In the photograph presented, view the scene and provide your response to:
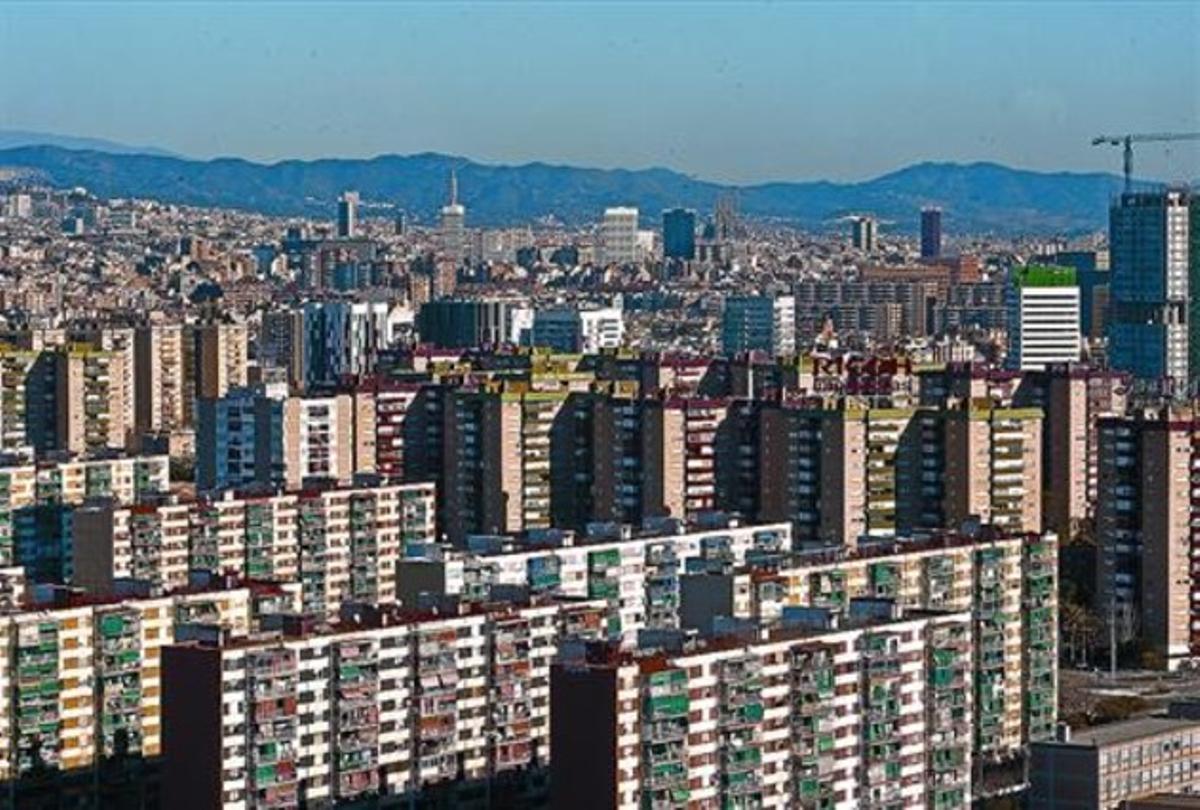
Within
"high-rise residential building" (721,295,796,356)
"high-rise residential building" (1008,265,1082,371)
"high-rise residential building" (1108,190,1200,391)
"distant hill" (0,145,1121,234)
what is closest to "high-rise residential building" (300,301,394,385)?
"high-rise residential building" (721,295,796,356)

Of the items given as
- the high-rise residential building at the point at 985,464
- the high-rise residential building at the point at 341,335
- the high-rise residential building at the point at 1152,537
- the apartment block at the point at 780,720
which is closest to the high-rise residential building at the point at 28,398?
the high-rise residential building at the point at 985,464

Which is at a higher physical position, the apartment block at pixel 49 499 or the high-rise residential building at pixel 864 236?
the high-rise residential building at pixel 864 236

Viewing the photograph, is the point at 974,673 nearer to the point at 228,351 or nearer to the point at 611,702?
the point at 611,702

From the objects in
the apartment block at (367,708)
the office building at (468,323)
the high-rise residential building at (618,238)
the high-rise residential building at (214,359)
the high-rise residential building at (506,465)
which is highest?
the high-rise residential building at (618,238)

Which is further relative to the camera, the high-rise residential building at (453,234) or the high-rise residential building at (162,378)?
the high-rise residential building at (453,234)

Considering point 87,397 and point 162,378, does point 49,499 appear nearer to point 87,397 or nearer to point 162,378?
point 87,397

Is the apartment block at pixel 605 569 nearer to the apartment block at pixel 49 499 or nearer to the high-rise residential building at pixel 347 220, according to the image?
the apartment block at pixel 49 499

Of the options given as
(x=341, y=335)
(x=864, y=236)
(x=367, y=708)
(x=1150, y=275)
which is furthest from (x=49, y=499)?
(x=864, y=236)
